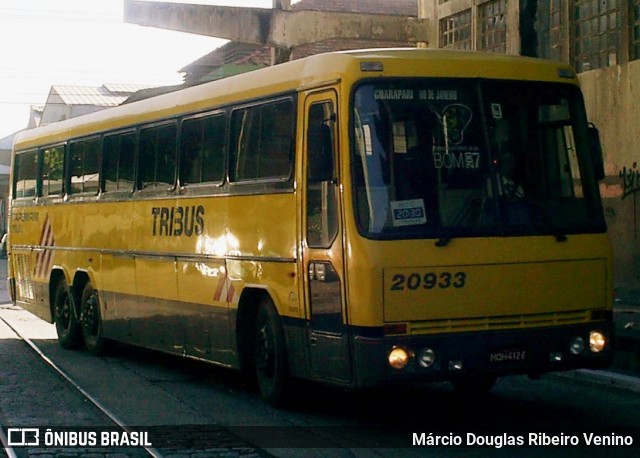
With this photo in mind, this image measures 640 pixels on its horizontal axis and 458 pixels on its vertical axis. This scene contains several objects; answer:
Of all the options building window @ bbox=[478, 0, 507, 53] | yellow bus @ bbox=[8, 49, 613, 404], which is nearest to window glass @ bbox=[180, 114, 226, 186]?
yellow bus @ bbox=[8, 49, 613, 404]

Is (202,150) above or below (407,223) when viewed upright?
above

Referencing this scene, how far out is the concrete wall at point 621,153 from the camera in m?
20.5

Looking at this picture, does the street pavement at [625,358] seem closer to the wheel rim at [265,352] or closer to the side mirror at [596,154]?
the side mirror at [596,154]

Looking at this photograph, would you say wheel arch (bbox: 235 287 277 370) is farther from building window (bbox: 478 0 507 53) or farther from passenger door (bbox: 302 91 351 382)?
building window (bbox: 478 0 507 53)

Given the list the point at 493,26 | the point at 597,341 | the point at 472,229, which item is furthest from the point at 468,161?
the point at 493,26

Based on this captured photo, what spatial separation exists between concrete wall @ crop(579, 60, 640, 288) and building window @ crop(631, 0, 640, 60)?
0.61 feet

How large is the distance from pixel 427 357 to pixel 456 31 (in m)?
18.8

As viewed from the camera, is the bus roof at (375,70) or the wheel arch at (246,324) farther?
the wheel arch at (246,324)

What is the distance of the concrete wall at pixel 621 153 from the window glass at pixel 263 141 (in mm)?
10456

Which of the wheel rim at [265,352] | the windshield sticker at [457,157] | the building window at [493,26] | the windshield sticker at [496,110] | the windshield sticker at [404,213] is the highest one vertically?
the building window at [493,26]

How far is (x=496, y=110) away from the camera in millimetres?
9812

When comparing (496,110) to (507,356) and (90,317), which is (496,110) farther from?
(90,317)

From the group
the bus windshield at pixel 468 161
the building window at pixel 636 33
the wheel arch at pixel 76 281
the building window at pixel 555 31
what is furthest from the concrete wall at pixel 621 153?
the bus windshield at pixel 468 161

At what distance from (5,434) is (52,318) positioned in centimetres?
805
